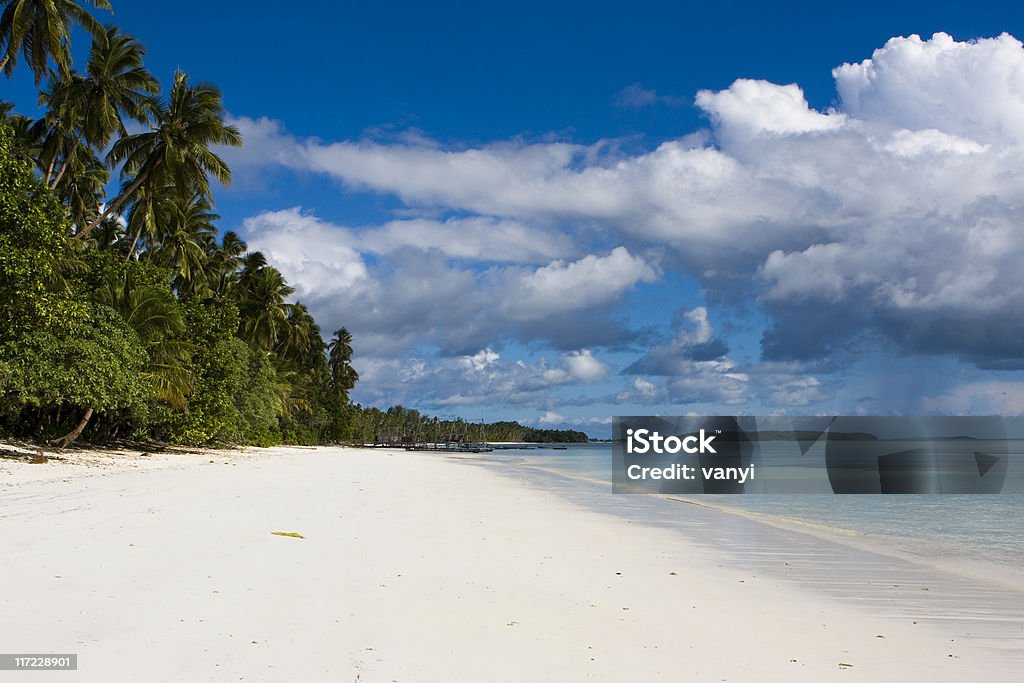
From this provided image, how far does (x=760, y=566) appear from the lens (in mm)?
9453

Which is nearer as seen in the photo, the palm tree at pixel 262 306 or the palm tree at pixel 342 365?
the palm tree at pixel 262 306

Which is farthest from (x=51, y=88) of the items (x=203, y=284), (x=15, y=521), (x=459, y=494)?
(x=15, y=521)

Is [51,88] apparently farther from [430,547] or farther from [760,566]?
[760,566]

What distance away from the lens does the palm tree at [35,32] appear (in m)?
22.4

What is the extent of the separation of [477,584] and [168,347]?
Result: 27004 mm

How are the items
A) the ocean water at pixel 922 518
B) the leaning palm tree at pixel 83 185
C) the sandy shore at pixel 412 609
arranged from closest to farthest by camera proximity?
the sandy shore at pixel 412 609
the ocean water at pixel 922 518
the leaning palm tree at pixel 83 185

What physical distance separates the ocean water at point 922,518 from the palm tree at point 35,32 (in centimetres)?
2191

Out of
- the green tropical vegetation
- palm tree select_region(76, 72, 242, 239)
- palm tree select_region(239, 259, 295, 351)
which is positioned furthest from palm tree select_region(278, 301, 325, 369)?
palm tree select_region(76, 72, 242, 239)

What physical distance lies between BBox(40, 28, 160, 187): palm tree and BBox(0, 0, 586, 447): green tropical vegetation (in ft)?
0.16

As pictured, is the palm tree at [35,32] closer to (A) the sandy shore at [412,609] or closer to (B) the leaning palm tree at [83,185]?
(B) the leaning palm tree at [83,185]

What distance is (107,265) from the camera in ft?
90.9

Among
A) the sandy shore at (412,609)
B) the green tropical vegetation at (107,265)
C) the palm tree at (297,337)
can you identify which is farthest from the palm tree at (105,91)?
the palm tree at (297,337)

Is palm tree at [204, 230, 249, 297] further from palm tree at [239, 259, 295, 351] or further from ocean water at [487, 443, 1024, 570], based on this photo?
ocean water at [487, 443, 1024, 570]

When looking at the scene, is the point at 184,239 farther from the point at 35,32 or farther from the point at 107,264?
the point at 35,32
